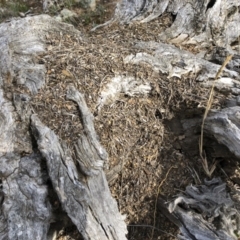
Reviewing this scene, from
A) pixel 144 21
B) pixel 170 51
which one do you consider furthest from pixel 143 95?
pixel 144 21

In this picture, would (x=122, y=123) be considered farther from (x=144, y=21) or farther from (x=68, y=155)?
(x=144, y=21)

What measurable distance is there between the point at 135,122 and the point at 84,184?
0.78m

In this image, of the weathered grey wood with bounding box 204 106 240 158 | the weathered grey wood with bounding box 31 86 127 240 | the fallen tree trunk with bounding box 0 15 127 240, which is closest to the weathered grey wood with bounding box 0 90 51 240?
the fallen tree trunk with bounding box 0 15 127 240

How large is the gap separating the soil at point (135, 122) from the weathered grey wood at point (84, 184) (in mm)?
191

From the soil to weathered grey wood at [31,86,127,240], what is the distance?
19cm

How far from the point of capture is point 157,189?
2.92m

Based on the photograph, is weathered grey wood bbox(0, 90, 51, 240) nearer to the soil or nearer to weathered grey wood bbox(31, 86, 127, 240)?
weathered grey wood bbox(31, 86, 127, 240)

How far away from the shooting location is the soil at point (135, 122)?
279 centimetres

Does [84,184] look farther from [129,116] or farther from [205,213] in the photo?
[205,213]

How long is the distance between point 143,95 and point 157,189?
809mm

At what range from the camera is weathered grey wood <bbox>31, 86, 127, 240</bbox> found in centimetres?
233

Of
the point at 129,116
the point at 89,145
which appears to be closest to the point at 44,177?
the point at 89,145

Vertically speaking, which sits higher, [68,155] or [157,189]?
[68,155]

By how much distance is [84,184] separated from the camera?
7.95 feet
